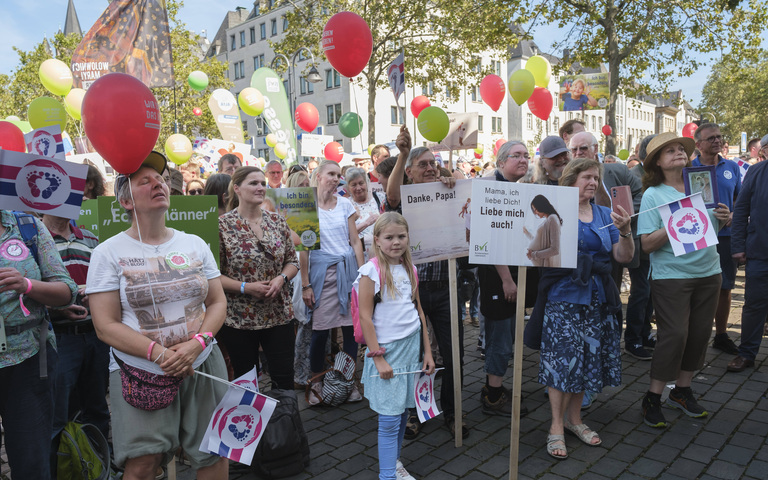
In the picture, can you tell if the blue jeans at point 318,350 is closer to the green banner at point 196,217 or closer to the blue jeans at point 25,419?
the green banner at point 196,217

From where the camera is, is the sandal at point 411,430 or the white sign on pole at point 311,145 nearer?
the sandal at point 411,430

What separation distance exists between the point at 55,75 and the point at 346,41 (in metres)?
8.87

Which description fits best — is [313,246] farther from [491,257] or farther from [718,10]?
[718,10]

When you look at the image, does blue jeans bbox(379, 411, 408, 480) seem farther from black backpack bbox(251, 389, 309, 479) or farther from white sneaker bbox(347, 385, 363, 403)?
white sneaker bbox(347, 385, 363, 403)

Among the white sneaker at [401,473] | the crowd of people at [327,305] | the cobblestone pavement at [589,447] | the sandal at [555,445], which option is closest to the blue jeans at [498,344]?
the crowd of people at [327,305]

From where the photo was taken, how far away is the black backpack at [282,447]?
3.47 m

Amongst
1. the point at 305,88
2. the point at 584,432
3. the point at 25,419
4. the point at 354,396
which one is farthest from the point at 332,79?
the point at 25,419

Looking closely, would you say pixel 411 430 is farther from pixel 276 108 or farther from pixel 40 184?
pixel 276 108

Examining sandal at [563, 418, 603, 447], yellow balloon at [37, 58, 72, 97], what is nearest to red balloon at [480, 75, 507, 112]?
sandal at [563, 418, 603, 447]

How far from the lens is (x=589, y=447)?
12.4 feet

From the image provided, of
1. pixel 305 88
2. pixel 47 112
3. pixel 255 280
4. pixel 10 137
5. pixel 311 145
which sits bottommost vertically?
pixel 255 280

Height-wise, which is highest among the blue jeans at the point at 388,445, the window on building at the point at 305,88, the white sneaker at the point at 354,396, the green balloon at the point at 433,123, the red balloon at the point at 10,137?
the window on building at the point at 305,88

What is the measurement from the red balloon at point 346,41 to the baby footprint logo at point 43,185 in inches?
134

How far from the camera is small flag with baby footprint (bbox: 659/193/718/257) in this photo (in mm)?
3715
